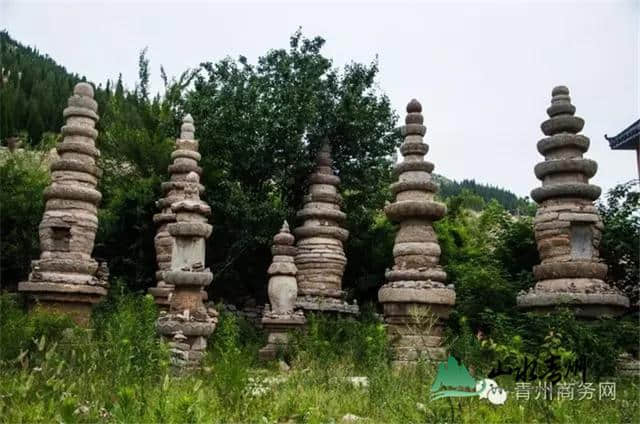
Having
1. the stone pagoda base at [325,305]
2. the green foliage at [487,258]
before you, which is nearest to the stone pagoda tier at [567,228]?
the green foliage at [487,258]

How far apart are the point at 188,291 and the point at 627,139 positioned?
11.7 meters

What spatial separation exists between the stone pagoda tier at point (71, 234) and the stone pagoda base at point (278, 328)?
10.2 ft

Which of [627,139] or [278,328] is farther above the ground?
[627,139]

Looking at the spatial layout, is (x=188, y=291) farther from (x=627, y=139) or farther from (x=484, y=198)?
(x=484, y=198)

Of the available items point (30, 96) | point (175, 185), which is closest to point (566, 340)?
point (175, 185)

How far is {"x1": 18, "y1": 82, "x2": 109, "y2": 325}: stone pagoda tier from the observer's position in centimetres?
1022

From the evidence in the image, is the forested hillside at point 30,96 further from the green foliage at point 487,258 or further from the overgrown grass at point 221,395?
the overgrown grass at point 221,395

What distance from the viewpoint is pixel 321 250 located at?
1247cm

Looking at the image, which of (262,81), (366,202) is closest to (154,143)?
(262,81)

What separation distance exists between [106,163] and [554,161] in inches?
472

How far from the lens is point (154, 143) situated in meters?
15.8

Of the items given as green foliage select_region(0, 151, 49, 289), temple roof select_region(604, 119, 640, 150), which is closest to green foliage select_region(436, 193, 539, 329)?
temple roof select_region(604, 119, 640, 150)

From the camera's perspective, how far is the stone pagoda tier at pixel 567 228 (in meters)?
8.66

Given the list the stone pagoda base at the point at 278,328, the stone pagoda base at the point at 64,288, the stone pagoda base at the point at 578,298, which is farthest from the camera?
the stone pagoda base at the point at 278,328
